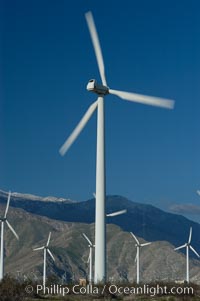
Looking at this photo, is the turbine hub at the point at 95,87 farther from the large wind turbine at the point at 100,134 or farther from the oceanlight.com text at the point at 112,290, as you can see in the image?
the oceanlight.com text at the point at 112,290

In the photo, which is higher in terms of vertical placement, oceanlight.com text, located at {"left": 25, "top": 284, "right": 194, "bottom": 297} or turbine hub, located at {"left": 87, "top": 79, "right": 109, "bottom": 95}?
turbine hub, located at {"left": 87, "top": 79, "right": 109, "bottom": 95}

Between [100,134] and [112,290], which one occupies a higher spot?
[100,134]

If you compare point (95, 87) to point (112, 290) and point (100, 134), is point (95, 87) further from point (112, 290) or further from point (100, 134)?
point (112, 290)

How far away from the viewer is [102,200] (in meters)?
63.3

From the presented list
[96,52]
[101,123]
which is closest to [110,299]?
[101,123]

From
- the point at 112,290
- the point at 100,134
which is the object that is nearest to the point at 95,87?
the point at 100,134

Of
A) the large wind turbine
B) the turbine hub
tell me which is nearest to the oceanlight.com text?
the large wind turbine

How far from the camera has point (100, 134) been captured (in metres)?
65.8

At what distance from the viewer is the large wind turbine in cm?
6225

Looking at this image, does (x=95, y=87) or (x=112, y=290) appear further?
(x=95, y=87)

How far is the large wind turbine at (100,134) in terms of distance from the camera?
204 ft

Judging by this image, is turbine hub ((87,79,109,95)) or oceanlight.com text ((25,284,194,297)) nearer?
oceanlight.com text ((25,284,194,297))

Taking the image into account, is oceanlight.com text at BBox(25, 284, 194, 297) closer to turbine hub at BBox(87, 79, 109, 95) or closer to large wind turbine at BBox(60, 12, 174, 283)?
large wind turbine at BBox(60, 12, 174, 283)

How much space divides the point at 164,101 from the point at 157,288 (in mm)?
18359
